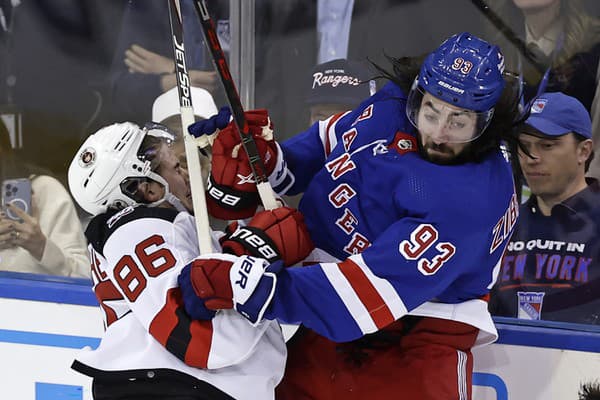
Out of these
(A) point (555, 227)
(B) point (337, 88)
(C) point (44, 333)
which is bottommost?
(C) point (44, 333)

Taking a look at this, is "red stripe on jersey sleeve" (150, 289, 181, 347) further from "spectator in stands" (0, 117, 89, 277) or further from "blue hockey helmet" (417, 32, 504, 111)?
"spectator in stands" (0, 117, 89, 277)

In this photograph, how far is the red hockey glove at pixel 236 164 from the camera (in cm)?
186

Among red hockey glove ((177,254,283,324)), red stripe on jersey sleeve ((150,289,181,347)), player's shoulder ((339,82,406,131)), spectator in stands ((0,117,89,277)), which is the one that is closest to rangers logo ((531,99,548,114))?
player's shoulder ((339,82,406,131))

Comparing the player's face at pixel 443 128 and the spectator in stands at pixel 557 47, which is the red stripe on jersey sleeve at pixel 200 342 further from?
the spectator in stands at pixel 557 47

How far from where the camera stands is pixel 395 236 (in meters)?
1.61

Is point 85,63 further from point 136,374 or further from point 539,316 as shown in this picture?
point 539,316

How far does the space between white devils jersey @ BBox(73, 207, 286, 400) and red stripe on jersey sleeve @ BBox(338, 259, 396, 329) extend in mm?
206

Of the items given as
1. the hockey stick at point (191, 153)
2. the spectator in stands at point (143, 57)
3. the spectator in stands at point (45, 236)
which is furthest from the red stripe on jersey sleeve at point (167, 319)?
the spectator in stands at point (143, 57)

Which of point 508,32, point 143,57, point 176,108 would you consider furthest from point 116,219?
point 508,32

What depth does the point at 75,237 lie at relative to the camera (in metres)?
2.49

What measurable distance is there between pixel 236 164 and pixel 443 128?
462 millimetres

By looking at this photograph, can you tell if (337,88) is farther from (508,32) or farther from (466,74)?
(466,74)

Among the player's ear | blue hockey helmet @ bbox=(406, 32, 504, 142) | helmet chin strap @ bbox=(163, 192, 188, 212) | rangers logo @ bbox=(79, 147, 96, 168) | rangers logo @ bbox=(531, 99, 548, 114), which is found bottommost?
helmet chin strap @ bbox=(163, 192, 188, 212)

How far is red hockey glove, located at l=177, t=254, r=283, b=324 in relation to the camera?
1.57 metres
